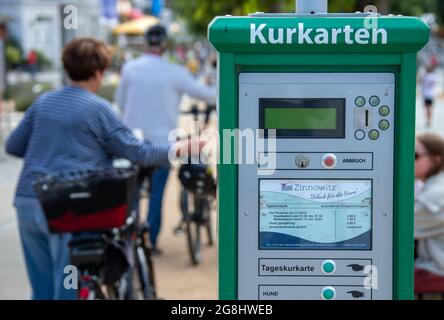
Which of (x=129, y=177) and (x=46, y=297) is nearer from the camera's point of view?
(x=129, y=177)

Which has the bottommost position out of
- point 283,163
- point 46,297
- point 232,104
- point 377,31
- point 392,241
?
point 46,297

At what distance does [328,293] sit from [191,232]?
5.06 meters

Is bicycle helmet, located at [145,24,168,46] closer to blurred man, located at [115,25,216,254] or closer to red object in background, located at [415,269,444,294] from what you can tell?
blurred man, located at [115,25,216,254]

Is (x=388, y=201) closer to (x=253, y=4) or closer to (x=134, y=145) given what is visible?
(x=134, y=145)

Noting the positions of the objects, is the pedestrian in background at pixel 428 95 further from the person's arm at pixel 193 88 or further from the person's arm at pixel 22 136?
the person's arm at pixel 22 136

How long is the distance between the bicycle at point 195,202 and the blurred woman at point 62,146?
81.5 inches

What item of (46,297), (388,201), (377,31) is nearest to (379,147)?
(388,201)

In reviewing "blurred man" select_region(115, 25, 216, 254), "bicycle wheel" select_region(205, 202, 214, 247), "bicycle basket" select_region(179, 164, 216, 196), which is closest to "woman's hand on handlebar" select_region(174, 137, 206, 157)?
"bicycle basket" select_region(179, 164, 216, 196)

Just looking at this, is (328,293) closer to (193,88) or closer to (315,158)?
(315,158)

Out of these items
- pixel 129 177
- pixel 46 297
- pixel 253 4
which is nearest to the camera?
pixel 129 177

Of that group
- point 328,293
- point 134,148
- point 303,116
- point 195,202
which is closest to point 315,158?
point 303,116

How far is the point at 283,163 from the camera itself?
8.86 feet
